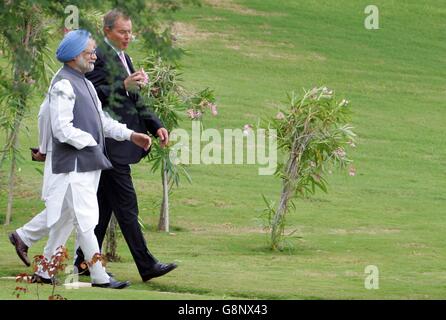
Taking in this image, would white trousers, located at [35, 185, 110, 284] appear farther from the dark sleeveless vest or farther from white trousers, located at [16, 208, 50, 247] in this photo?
white trousers, located at [16, 208, 50, 247]

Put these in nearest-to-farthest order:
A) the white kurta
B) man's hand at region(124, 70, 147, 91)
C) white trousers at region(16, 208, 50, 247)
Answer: the white kurta < man's hand at region(124, 70, 147, 91) < white trousers at region(16, 208, 50, 247)

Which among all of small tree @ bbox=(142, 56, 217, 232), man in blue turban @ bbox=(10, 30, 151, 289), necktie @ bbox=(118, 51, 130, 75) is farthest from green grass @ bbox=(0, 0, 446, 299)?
necktie @ bbox=(118, 51, 130, 75)

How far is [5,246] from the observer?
14.0 m

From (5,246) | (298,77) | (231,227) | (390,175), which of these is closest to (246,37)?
(298,77)

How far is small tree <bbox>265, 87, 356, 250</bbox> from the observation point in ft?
49.1

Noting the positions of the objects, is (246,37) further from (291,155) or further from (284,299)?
(284,299)

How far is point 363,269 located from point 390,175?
33.3 ft

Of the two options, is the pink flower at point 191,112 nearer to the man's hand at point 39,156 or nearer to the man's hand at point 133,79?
the man's hand at point 39,156

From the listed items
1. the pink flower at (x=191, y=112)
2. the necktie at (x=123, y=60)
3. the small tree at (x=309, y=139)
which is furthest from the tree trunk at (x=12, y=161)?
the necktie at (x=123, y=60)

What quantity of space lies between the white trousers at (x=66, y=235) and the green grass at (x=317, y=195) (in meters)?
0.39

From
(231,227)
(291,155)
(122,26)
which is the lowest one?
(231,227)

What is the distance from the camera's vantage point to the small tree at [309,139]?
15.0 m

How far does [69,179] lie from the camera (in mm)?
10789

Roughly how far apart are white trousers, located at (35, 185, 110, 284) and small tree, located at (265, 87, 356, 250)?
4460mm
